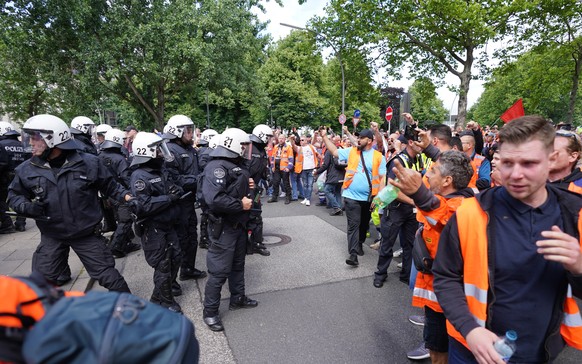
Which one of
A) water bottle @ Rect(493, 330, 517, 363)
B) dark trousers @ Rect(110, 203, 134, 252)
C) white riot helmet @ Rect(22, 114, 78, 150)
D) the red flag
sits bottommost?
dark trousers @ Rect(110, 203, 134, 252)

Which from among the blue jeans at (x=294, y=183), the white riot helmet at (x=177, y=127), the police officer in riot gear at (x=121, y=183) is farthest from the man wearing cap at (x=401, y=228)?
the blue jeans at (x=294, y=183)

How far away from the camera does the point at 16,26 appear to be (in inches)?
527

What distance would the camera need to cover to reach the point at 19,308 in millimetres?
1021

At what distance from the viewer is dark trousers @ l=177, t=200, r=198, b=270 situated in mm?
4801

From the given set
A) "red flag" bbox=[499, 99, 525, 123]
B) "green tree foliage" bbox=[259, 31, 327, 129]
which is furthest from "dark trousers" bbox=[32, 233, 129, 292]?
"green tree foliage" bbox=[259, 31, 327, 129]

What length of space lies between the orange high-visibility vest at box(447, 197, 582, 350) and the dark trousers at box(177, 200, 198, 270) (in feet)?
12.8

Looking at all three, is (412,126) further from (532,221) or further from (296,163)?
(296,163)

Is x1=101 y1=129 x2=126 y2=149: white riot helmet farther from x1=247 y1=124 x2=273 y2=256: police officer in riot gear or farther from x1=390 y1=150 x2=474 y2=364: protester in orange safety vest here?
x1=390 y1=150 x2=474 y2=364: protester in orange safety vest

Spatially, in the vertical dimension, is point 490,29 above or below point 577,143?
above

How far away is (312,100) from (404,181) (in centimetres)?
3336

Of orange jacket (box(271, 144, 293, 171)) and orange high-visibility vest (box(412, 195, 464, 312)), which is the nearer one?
orange high-visibility vest (box(412, 195, 464, 312))

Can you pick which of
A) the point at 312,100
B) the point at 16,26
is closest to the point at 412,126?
the point at 16,26

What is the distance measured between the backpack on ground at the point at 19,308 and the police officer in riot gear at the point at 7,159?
24.1ft

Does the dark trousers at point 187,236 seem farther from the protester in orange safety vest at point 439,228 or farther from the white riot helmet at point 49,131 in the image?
the protester in orange safety vest at point 439,228
